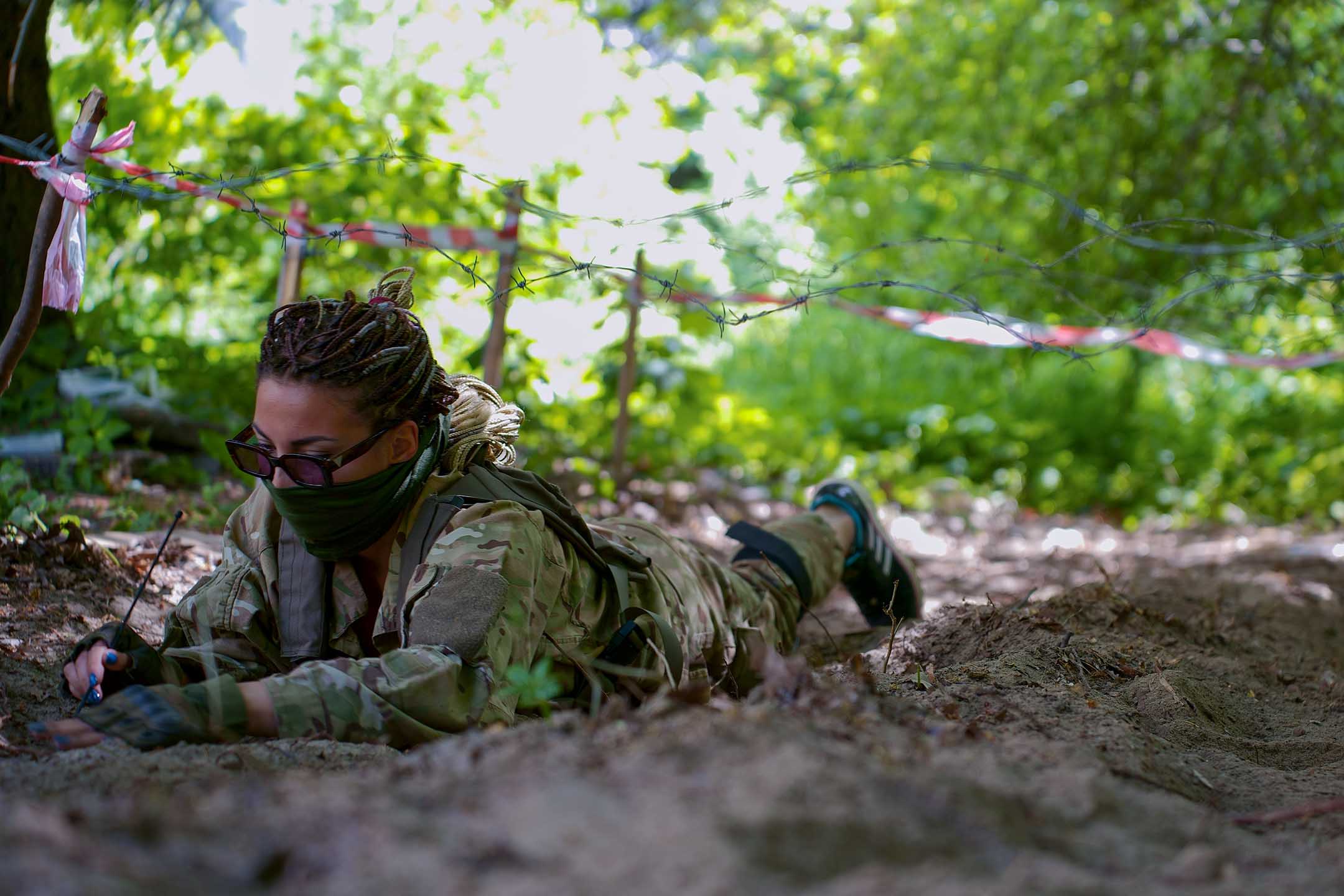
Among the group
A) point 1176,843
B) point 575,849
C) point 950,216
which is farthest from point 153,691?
point 950,216

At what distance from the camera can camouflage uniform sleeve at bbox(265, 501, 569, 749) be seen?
6.46 ft

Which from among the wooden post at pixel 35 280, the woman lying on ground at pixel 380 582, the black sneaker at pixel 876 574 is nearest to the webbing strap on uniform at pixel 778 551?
the black sneaker at pixel 876 574

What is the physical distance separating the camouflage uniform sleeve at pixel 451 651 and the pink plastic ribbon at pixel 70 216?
114cm

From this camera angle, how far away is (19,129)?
425 cm

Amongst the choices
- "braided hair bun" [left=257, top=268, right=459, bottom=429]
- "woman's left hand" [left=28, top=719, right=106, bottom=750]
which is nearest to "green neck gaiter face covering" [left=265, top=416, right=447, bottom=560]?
"braided hair bun" [left=257, top=268, right=459, bottom=429]

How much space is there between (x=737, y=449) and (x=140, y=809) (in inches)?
232

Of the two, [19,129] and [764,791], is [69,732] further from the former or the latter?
[19,129]

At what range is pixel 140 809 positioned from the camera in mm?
1252

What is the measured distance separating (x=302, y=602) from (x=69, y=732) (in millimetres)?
633

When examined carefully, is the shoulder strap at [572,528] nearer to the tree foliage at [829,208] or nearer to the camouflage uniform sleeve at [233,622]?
the camouflage uniform sleeve at [233,622]

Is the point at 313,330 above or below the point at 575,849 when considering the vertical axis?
above

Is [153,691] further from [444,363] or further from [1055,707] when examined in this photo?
[444,363]

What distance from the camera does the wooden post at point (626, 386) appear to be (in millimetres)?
5609

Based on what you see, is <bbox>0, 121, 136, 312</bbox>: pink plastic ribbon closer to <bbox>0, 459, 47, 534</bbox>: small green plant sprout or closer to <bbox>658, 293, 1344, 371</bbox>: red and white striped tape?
<bbox>0, 459, 47, 534</bbox>: small green plant sprout
